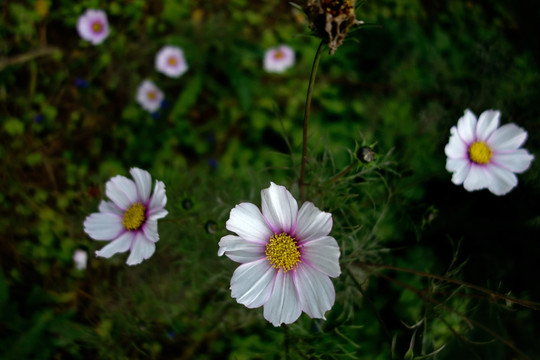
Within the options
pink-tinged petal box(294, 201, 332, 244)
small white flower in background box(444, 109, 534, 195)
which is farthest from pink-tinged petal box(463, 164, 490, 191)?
pink-tinged petal box(294, 201, 332, 244)

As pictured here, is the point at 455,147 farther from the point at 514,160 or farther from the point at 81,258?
the point at 81,258

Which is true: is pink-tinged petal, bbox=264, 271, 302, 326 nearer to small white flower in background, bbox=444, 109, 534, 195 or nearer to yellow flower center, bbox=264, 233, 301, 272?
yellow flower center, bbox=264, 233, 301, 272

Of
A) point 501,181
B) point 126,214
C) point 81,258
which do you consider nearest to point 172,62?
point 81,258

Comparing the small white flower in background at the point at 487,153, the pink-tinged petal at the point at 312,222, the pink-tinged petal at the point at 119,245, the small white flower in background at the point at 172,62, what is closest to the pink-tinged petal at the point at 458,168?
the small white flower in background at the point at 487,153

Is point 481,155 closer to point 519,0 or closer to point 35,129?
point 519,0

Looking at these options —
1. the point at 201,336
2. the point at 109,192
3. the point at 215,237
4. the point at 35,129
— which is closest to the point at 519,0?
the point at 215,237
